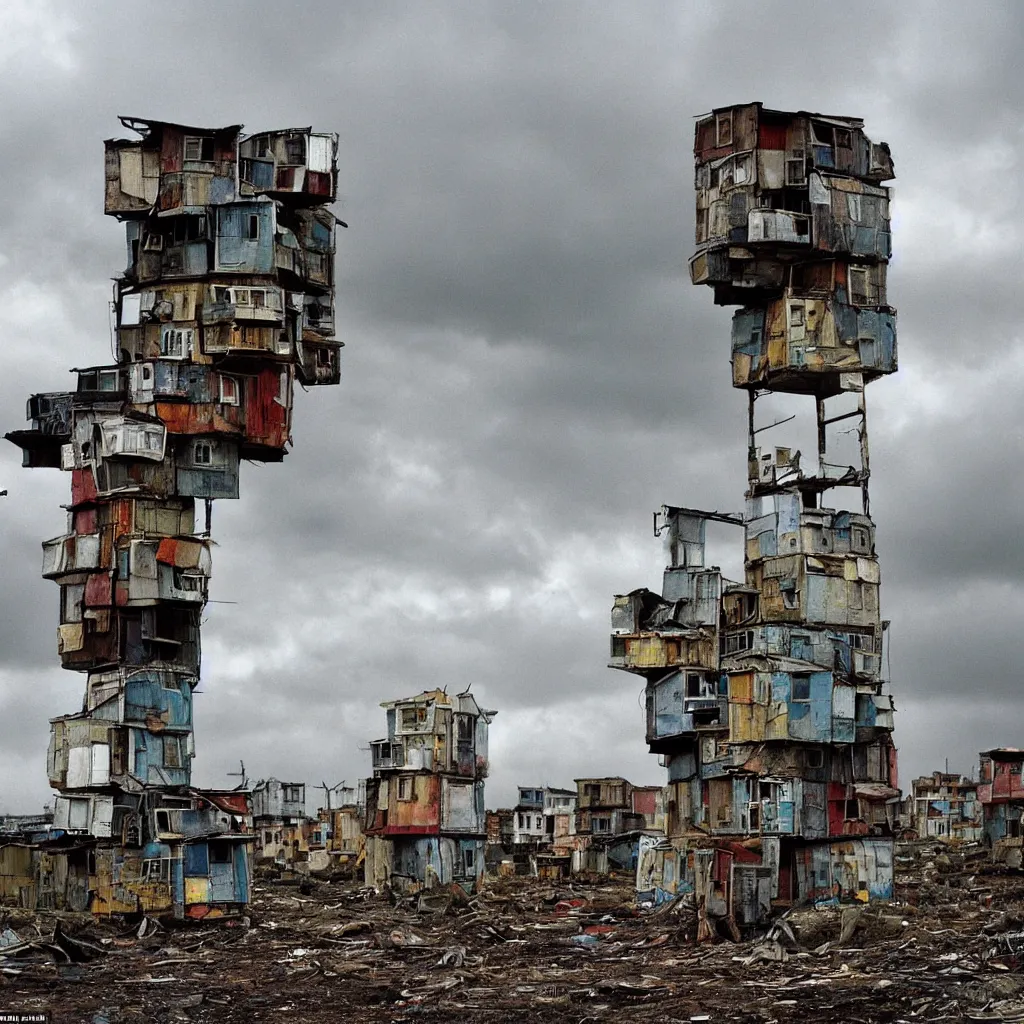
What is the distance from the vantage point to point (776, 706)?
72500mm

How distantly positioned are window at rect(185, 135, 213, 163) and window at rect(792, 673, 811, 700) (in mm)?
34213

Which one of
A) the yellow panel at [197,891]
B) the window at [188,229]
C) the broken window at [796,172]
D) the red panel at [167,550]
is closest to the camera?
the yellow panel at [197,891]

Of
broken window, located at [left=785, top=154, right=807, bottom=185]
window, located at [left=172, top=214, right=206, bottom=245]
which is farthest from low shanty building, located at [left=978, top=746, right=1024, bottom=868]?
window, located at [left=172, top=214, right=206, bottom=245]

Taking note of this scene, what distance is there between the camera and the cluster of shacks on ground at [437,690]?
244 ft

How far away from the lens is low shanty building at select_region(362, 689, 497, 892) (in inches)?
3337

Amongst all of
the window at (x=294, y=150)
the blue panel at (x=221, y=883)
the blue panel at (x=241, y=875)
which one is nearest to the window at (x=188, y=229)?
the window at (x=294, y=150)

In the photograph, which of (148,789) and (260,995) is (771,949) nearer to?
(260,995)

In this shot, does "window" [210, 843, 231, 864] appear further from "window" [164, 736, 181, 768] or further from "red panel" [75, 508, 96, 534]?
"red panel" [75, 508, 96, 534]

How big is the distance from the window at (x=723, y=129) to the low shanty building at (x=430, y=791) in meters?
27.3

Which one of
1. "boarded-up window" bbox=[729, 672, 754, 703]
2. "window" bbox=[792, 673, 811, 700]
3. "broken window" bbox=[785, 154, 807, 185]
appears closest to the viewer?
"window" bbox=[792, 673, 811, 700]

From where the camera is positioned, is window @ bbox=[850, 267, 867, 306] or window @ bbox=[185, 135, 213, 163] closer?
window @ bbox=[850, 267, 867, 306]

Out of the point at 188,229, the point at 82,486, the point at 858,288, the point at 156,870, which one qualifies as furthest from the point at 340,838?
the point at 858,288

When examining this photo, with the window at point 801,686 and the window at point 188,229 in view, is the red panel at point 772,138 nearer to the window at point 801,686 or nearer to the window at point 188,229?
the window at point 801,686

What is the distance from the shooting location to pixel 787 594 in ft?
247
